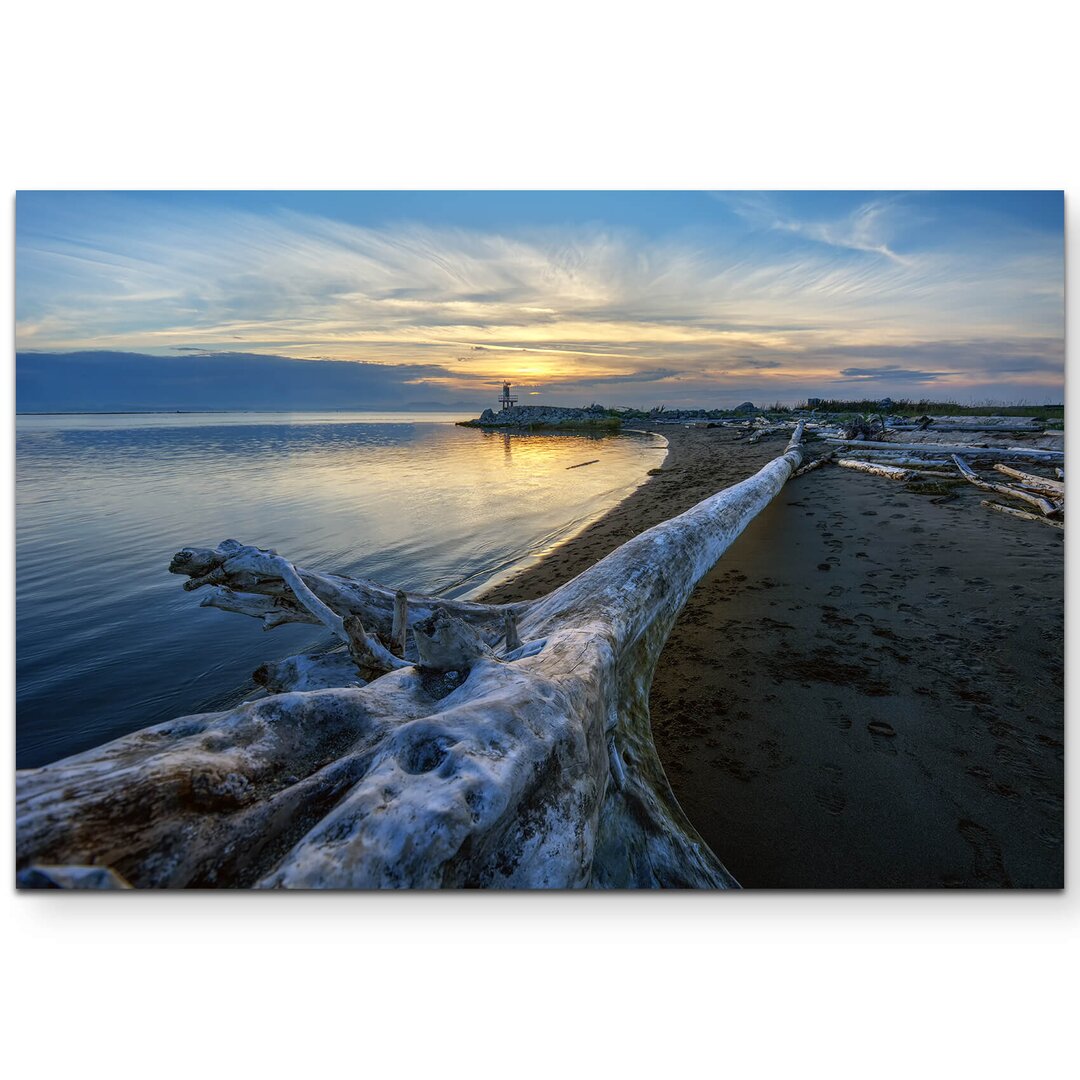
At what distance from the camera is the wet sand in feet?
7.19

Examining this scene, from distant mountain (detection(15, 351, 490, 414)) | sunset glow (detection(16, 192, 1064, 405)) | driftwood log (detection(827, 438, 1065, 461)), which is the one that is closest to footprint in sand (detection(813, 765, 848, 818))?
sunset glow (detection(16, 192, 1064, 405))

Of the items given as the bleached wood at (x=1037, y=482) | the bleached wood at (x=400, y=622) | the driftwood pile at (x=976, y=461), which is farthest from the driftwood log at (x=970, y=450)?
the bleached wood at (x=400, y=622)

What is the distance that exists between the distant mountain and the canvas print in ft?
0.13

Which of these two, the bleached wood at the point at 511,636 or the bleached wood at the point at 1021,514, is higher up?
the bleached wood at the point at 1021,514

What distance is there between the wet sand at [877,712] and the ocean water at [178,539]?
8.31ft

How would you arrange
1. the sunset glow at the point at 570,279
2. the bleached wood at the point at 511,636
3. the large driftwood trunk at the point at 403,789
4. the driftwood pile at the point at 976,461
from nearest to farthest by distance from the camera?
the large driftwood trunk at the point at 403,789
the bleached wood at the point at 511,636
the sunset glow at the point at 570,279
the driftwood pile at the point at 976,461

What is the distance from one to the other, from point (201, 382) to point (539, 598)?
3.69m

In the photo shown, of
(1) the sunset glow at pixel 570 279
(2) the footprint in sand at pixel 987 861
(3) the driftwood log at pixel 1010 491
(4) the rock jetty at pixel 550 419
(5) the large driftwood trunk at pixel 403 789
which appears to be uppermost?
(4) the rock jetty at pixel 550 419

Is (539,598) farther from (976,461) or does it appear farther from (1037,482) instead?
(976,461)

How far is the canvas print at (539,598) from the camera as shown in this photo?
1.60 meters

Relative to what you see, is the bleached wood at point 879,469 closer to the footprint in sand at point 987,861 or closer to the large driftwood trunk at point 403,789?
the footprint in sand at point 987,861
